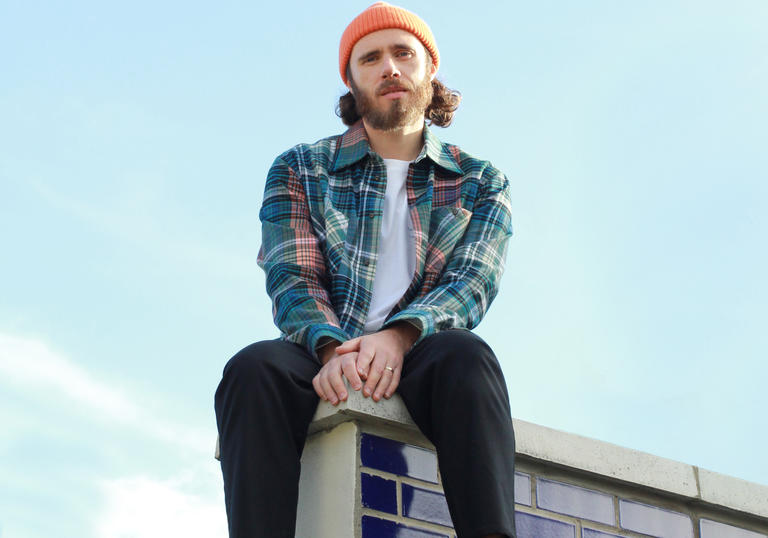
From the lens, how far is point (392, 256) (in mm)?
3584

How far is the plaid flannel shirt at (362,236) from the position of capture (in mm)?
3311

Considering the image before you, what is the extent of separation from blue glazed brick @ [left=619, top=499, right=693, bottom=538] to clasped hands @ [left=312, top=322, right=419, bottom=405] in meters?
0.99

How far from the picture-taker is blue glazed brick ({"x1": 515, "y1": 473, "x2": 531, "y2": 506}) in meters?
3.32

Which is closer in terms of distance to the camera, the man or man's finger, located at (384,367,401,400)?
the man

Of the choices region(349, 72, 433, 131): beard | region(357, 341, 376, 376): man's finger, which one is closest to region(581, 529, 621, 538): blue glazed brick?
region(357, 341, 376, 376): man's finger

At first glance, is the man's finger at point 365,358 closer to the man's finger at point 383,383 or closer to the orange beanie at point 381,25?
the man's finger at point 383,383

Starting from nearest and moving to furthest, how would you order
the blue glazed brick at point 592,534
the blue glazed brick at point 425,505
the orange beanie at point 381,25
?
the blue glazed brick at point 425,505 < the blue glazed brick at point 592,534 < the orange beanie at point 381,25

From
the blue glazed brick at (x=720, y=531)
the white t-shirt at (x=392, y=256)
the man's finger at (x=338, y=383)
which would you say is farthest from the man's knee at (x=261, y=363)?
the blue glazed brick at (x=720, y=531)

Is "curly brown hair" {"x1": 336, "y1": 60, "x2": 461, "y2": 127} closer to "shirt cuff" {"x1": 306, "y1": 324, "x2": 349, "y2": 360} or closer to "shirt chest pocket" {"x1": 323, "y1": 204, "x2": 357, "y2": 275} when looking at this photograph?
"shirt chest pocket" {"x1": 323, "y1": 204, "x2": 357, "y2": 275}

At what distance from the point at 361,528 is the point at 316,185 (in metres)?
1.25

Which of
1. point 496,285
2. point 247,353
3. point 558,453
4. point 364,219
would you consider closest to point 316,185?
point 364,219

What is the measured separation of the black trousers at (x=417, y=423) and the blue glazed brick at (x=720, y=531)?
4.04 ft

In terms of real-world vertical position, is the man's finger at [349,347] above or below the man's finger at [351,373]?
above

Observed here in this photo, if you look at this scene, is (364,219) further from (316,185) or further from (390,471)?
(390,471)
